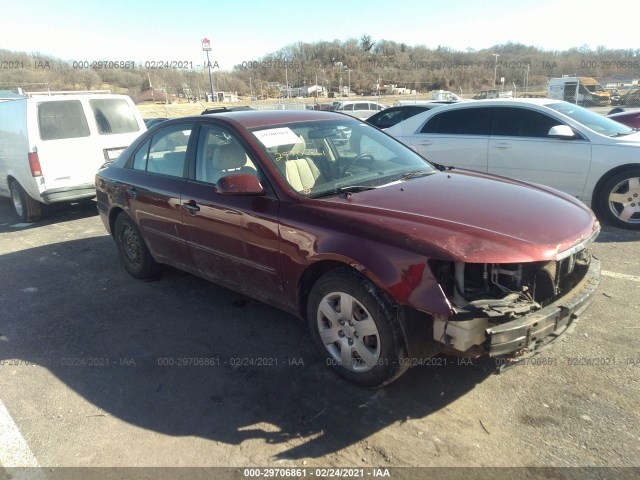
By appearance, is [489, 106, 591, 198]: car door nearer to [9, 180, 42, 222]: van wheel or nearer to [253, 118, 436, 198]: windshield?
[253, 118, 436, 198]: windshield

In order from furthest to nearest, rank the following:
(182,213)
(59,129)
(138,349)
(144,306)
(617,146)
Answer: (59,129), (617,146), (144,306), (182,213), (138,349)

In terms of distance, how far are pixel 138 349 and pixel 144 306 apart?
84 cm

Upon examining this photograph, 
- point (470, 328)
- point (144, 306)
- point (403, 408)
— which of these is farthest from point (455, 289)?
point (144, 306)

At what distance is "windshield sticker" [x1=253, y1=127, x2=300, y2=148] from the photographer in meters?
3.60

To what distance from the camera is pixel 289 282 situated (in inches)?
128

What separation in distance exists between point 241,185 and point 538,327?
2.02 metres

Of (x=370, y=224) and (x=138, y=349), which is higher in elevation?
(x=370, y=224)

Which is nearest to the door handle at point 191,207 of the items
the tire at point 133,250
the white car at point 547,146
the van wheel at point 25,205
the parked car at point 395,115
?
the tire at point 133,250

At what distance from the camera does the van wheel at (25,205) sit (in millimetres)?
8062

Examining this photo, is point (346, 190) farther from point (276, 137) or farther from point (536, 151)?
point (536, 151)

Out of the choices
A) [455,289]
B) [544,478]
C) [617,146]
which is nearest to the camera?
[544,478]

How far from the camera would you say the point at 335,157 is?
12.3 feet

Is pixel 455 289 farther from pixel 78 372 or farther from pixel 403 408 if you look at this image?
pixel 78 372

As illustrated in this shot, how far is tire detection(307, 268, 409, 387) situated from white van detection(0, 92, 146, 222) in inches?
248
